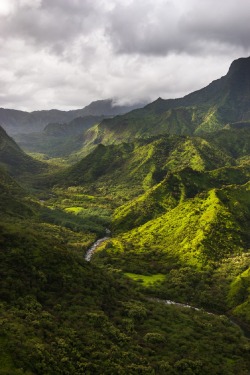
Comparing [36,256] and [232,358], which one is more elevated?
[36,256]

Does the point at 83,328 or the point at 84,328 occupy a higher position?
the point at 83,328

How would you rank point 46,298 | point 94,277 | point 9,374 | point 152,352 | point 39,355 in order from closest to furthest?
point 9,374
point 39,355
point 152,352
point 46,298
point 94,277

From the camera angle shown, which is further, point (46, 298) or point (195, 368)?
point (46, 298)

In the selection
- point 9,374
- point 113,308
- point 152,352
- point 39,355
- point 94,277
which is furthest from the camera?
point 94,277

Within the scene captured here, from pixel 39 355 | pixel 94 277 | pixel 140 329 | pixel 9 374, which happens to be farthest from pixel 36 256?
pixel 9 374

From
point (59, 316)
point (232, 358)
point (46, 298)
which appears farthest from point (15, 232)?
point (232, 358)

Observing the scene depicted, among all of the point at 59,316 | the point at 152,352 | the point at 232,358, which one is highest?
the point at 59,316

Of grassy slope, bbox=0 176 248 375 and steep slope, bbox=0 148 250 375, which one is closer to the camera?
steep slope, bbox=0 148 250 375

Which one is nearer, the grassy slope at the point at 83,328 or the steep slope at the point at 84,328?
the steep slope at the point at 84,328

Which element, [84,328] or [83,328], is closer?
[83,328]

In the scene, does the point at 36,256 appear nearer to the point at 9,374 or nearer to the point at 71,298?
the point at 71,298
